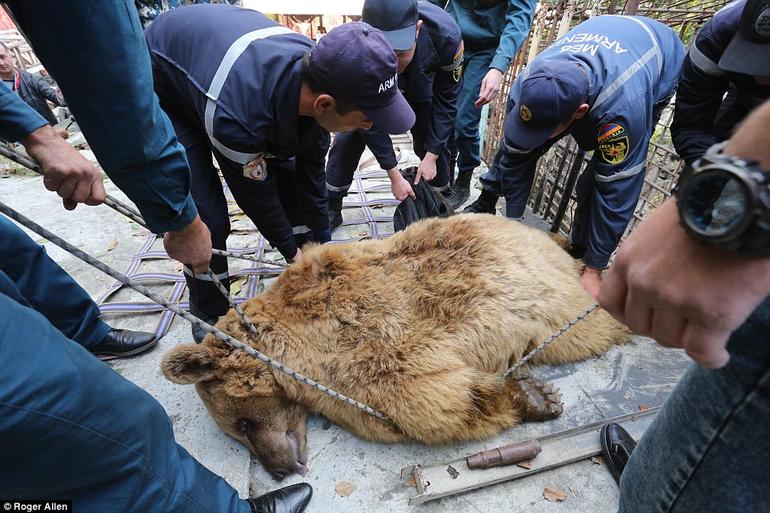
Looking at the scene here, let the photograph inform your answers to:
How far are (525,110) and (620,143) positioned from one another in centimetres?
88

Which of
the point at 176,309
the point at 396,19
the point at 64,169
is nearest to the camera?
the point at 64,169

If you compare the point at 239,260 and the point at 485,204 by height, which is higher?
the point at 485,204

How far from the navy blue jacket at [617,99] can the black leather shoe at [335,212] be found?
274 centimetres

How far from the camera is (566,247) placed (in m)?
4.45

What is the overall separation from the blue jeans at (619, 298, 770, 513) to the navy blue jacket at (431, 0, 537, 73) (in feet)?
15.4

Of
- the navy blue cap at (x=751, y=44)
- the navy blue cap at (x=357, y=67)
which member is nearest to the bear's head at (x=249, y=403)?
the navy blue cap at (x=357, y=67)

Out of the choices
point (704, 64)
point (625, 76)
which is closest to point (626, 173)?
point (625, 76)

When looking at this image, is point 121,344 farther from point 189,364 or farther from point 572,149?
point 572,149

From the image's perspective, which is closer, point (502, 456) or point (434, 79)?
point (502, 456)

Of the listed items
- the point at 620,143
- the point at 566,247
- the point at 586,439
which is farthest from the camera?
the point at 566,247

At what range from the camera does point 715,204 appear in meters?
0.82

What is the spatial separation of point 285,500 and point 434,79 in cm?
475

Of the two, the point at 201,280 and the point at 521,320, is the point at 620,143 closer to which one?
the point at 521,320

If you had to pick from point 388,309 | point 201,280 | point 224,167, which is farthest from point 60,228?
point 388,309
